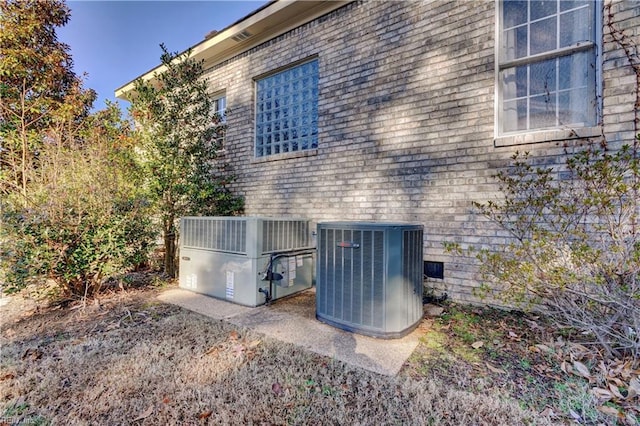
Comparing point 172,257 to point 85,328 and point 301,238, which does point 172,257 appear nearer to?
point 85,328

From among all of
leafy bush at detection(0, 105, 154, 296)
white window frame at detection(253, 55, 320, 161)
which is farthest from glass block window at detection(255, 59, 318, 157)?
leafy bush at detection(0, 105, 154, 296)

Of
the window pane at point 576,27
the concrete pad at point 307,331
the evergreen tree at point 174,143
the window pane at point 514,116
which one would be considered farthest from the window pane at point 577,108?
the evergreen tree at point 174,143

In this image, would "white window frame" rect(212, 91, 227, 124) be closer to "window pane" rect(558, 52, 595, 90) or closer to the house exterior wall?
the house exterior wall

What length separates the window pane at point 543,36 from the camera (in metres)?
3.35

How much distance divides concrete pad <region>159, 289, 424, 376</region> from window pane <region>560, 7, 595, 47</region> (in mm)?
3688

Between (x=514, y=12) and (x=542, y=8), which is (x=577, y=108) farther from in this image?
(x=514, y=12)

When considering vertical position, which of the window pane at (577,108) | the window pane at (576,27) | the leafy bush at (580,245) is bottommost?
the leafy bush at (580,245)

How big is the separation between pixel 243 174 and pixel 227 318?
3.56 metres

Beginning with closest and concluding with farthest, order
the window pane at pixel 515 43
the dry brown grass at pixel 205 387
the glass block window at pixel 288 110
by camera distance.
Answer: the dry brown grass at pixel 205 387, the window pane at pixel 515 43, the glass block window at pixel 288 110

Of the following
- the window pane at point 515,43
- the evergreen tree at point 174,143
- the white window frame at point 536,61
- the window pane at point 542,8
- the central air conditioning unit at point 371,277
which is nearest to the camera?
the central air conditioning unit at point 371,277

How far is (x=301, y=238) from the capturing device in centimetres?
429

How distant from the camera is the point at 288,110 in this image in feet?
18.6

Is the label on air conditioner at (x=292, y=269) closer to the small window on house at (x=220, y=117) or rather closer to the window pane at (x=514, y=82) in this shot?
the small window on house at (x=220, y=117)

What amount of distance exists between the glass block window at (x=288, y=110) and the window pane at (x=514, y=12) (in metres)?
2.93
